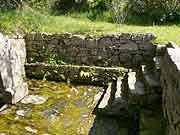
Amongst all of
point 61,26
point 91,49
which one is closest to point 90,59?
point 91,49

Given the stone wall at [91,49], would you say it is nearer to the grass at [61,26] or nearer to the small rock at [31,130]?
the grass at [61,26]

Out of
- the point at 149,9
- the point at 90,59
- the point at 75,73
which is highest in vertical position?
the point at 149,9

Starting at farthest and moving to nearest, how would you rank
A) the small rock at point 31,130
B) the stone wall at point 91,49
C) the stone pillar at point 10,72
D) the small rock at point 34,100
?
the stone wall at point 91,49 < the small rock at point 34,100 < the stone pillar at point 10,72 < the small rock at point 31,130

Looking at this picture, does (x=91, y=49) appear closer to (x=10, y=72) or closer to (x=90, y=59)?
(x=90, y=59)

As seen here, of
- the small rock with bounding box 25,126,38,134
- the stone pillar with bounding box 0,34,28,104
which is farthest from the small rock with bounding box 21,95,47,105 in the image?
the small rock with bounding box 25,126,38,134

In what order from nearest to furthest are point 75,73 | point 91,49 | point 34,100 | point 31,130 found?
point 31,130 → point 34,100 → point 75,73 → point 91,49

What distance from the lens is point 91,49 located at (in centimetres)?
911

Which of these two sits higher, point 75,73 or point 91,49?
point 91,49

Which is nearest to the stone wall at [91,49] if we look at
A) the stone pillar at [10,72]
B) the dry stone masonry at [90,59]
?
the dry stone masonry at [90,59]

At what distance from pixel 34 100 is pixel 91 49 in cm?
217

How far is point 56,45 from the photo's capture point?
9203mm

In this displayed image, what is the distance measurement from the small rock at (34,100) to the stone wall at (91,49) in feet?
5.41

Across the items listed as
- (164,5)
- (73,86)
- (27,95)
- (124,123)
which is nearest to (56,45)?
(73,86)

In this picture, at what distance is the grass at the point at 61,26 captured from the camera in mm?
9414
